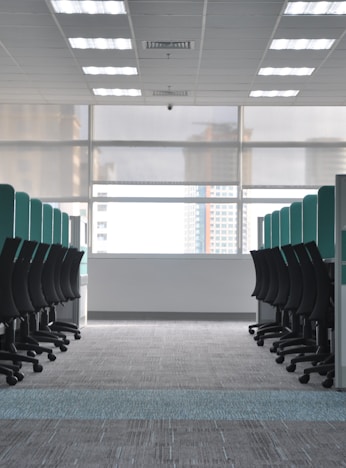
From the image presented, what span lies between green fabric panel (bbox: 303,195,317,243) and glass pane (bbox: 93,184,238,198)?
3474 millimetres

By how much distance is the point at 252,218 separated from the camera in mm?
9656

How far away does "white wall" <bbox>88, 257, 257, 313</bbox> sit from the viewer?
9.42 metres

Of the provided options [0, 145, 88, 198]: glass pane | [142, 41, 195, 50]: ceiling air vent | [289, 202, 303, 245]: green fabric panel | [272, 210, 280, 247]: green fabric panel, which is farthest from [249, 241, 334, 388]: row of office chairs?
[0, 145, 88, 198]: glass pane

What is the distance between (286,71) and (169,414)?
5.34m

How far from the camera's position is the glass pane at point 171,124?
9.58 m

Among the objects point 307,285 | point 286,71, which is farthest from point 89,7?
point 307,285

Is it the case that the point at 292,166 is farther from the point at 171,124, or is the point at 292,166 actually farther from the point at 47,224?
the point at 47,224

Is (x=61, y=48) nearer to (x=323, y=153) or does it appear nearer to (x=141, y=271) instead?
(x=141, y=271)

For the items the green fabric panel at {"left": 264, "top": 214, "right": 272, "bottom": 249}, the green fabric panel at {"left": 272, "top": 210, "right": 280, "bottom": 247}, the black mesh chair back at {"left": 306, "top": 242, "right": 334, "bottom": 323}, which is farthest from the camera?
the green fabric panel at {"left": 264, "top": 214, "right": 272, "bottom": 249}

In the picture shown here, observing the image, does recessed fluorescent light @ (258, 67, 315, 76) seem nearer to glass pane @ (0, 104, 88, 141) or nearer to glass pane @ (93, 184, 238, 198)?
glass pane @ (93, 184, 238, 198)

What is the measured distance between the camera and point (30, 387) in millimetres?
3924

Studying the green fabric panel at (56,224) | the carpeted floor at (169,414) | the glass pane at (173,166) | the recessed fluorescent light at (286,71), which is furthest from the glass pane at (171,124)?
the carpeted floor at (169,414)

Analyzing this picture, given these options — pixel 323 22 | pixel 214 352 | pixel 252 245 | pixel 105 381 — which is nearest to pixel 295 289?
pixel 214 352

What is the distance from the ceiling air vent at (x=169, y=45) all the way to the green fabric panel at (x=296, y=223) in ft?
5.97
